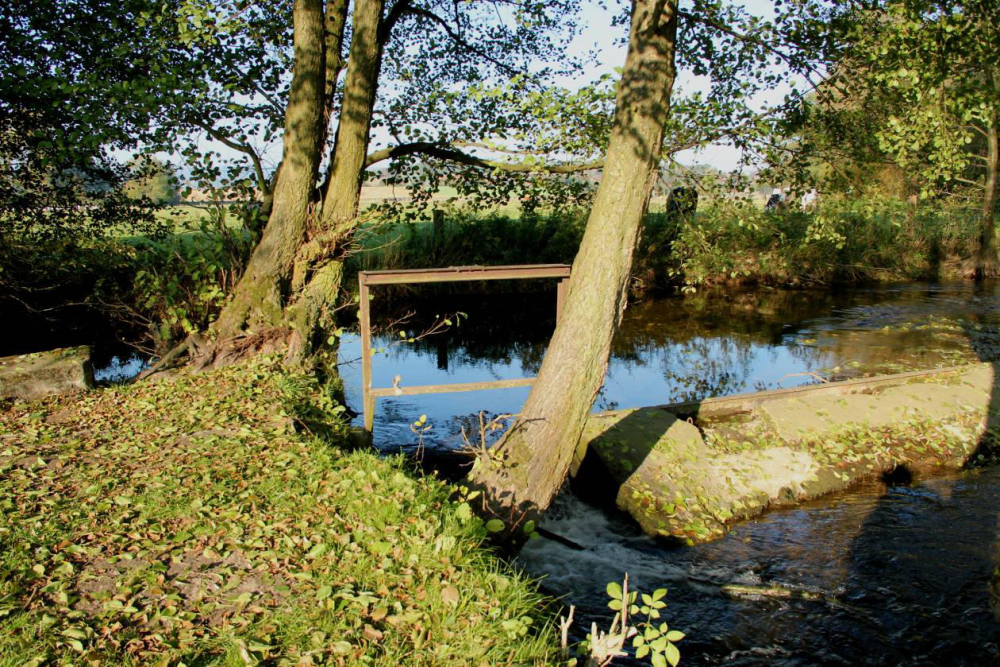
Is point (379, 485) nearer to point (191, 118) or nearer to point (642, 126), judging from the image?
point (642, 126)

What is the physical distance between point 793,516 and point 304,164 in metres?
6.58

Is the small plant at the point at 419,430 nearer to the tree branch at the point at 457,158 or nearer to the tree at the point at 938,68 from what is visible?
the tree branch at the point at 457,158

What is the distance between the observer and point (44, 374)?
7.09 m

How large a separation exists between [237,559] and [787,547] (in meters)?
4.42

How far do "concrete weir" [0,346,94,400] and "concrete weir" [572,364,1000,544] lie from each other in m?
4.99

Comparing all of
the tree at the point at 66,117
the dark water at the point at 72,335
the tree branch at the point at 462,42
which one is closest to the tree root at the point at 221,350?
the tree at the point at 66,117

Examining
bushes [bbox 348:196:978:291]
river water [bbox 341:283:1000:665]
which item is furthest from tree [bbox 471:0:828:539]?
bushes [bbox 348:196:978:291]

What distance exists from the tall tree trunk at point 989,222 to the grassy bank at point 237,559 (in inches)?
821

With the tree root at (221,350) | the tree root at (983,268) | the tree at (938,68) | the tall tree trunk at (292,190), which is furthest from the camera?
the tree root at (983,268)

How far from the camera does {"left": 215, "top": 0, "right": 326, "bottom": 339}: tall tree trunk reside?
29.0 ft

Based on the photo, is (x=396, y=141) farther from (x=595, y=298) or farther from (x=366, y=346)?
(x=595, y=298)

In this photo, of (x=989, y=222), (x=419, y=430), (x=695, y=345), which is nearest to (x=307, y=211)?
(x=419, y=430)

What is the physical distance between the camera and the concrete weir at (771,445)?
6.94 metres

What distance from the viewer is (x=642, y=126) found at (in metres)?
5.55
